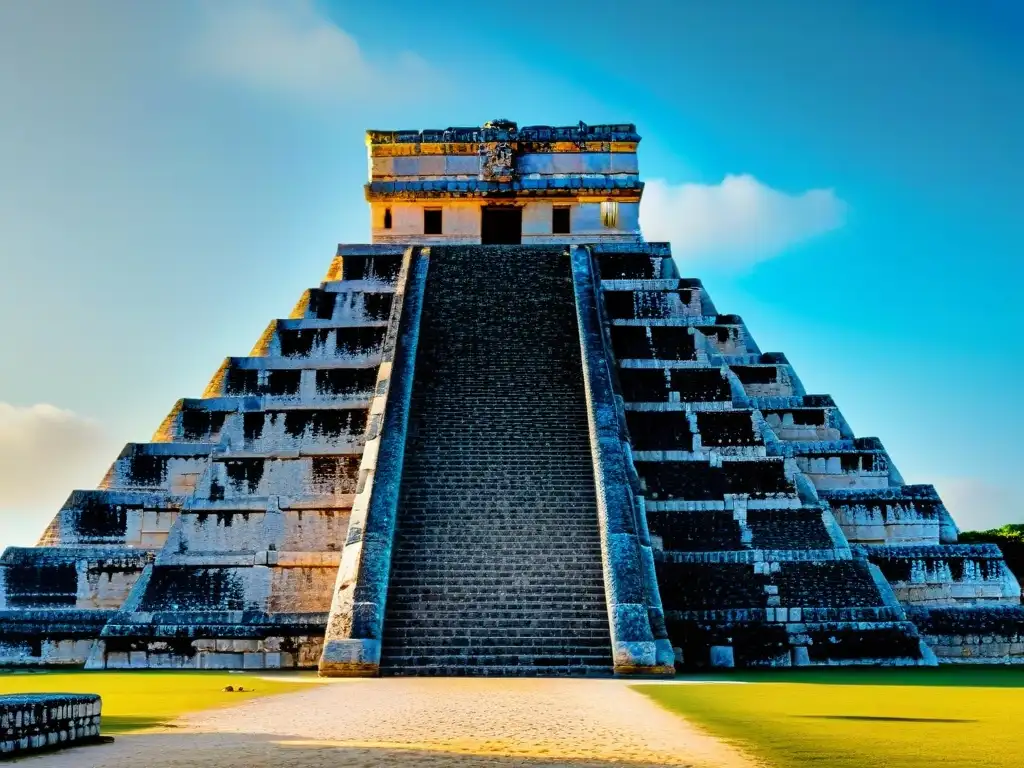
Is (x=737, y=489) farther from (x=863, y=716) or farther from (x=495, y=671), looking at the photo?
(x=863, y=716)

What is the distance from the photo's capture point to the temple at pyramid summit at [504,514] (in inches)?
524

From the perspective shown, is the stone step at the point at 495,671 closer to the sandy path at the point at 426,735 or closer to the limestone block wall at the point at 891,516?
the sandy path at the point at 426,735

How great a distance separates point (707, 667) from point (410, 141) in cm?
1550

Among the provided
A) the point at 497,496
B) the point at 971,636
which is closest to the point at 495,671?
the point at 497,496

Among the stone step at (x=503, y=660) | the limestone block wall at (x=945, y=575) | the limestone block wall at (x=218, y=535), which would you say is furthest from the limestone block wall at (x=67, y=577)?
the limestone block wall at (x=945, y=575)

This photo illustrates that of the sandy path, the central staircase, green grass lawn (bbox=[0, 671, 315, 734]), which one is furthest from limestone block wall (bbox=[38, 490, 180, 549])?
the sandy path

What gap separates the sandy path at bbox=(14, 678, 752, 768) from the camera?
6.09 m

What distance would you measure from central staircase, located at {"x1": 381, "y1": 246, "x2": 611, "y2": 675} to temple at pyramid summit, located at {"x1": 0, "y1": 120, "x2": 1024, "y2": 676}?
0.13 feet

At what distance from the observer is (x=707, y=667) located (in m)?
13.3

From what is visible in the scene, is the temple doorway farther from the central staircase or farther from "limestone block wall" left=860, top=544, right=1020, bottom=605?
"limestone block wall" left=860, top=544, right=1020, bottom=605

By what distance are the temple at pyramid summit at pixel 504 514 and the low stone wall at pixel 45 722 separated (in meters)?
5.32

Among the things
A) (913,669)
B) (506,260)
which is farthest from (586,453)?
(506,260)

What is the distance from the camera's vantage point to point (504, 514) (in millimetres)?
14703

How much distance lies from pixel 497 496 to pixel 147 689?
18.3 feet
